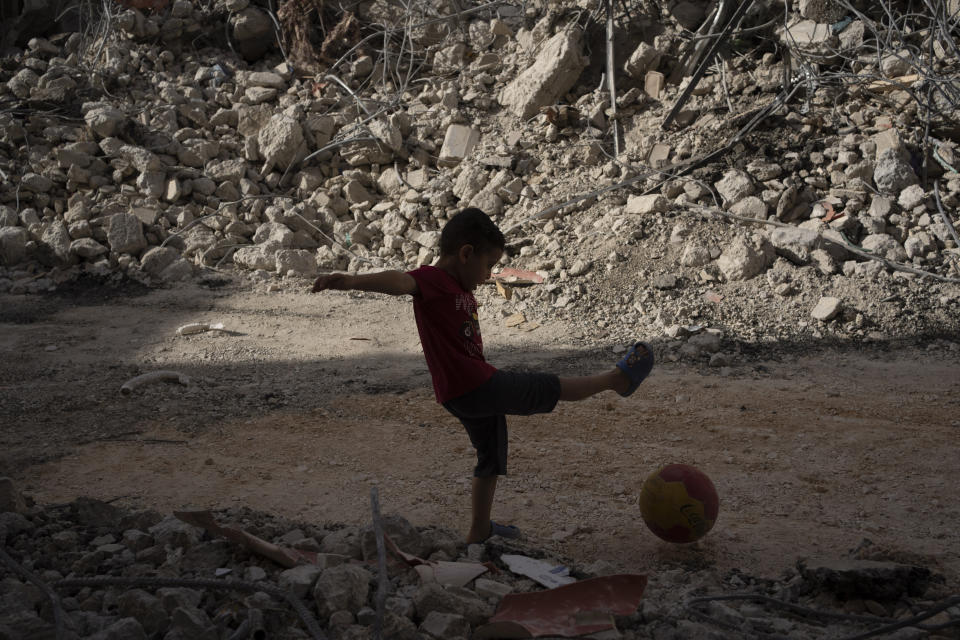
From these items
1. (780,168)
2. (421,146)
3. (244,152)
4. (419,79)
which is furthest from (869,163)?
(244,152)

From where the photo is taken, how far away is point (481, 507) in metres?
3.07

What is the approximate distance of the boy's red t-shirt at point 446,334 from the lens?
113 inches

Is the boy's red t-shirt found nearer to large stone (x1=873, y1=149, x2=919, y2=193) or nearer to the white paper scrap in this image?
the white paper scrap

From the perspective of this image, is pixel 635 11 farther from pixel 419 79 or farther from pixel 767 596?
pixel 767 596

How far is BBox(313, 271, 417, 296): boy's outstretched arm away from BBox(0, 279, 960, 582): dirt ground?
127cm

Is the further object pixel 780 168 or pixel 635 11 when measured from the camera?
pixel 635 11

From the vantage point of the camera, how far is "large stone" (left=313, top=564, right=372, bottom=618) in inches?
86.4

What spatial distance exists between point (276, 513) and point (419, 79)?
805 cm

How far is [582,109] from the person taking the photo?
29.7ft

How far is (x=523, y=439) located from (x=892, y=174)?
506cm

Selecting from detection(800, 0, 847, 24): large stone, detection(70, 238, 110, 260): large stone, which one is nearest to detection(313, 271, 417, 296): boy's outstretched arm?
detection(70, 238, 110, 260): large stone

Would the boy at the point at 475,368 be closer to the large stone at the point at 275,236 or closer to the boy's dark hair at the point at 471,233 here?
the boy's dark hair at the point at 471,233

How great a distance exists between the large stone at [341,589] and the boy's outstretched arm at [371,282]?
0.95m

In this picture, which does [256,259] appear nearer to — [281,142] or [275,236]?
[275,236]
